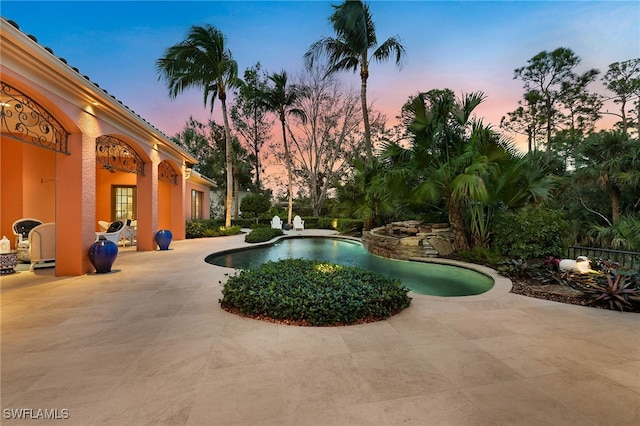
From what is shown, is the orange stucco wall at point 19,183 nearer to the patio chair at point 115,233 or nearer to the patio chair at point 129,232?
the patio chair at point 115,233

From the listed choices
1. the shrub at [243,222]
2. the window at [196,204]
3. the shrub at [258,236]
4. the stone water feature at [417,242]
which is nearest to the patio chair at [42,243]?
the shrub at [258,236]

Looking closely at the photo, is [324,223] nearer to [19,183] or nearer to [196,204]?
[196,204]

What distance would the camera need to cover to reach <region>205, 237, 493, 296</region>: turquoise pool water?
572 cm

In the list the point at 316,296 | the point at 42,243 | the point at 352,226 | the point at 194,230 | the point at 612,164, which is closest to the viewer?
the point at 316,296

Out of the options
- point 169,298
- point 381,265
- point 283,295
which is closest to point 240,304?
point 283,295

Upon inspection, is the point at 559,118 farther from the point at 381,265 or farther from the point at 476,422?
the point at 476,422

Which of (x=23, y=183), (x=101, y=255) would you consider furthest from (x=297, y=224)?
(x=101, y=255)

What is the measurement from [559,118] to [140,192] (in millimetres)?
26835

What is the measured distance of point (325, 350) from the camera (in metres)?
2.66

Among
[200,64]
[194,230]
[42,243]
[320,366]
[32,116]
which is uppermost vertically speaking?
[200,64]

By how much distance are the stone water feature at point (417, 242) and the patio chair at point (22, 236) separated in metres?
9.42

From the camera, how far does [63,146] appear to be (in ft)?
17.7

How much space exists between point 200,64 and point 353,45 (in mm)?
6920

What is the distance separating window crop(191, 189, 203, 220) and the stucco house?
20.2 ft
